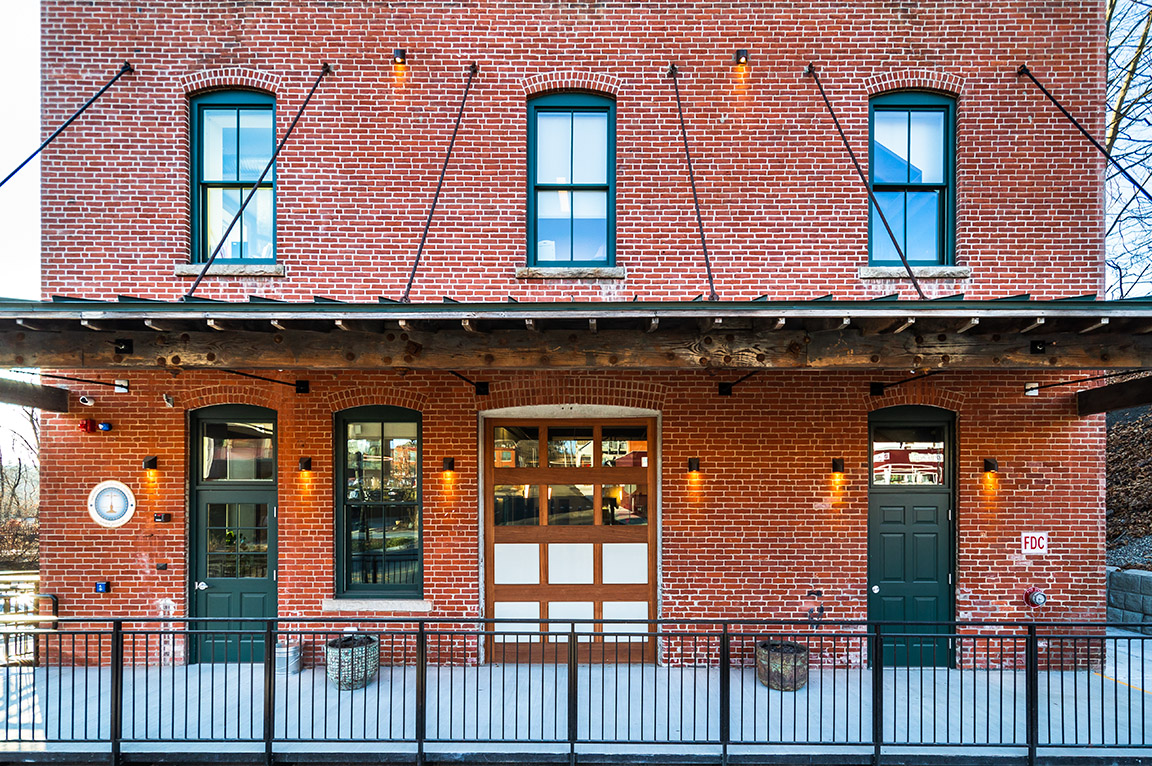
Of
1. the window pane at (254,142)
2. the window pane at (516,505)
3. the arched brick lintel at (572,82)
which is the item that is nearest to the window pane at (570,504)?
the window pane at (516,505)

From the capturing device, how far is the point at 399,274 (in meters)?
7.18

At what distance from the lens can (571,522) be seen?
24.2ft

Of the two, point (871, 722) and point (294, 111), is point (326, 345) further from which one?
point (871, 722)

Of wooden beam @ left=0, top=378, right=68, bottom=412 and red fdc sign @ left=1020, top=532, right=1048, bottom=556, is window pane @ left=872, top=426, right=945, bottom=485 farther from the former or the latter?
wooden beam @ left=0, top=378, right=68, bottom=412

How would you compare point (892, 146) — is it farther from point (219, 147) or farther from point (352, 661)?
point (352, 661)

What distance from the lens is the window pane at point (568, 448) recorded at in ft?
24.3

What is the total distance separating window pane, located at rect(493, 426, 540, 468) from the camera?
739cm

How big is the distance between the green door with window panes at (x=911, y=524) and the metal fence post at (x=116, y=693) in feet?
25.7

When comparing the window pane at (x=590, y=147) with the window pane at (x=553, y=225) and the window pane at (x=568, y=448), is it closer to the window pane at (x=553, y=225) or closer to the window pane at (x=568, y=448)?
the window pane at (x=553, y=225)

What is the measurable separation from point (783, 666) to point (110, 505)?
7943mm

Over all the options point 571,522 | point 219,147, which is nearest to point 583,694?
point 571,522

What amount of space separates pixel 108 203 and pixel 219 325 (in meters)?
3.89

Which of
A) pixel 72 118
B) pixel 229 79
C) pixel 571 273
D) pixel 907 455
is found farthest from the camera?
pixel 907 455

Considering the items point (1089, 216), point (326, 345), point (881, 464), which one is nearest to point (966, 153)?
point (1089, 216)
